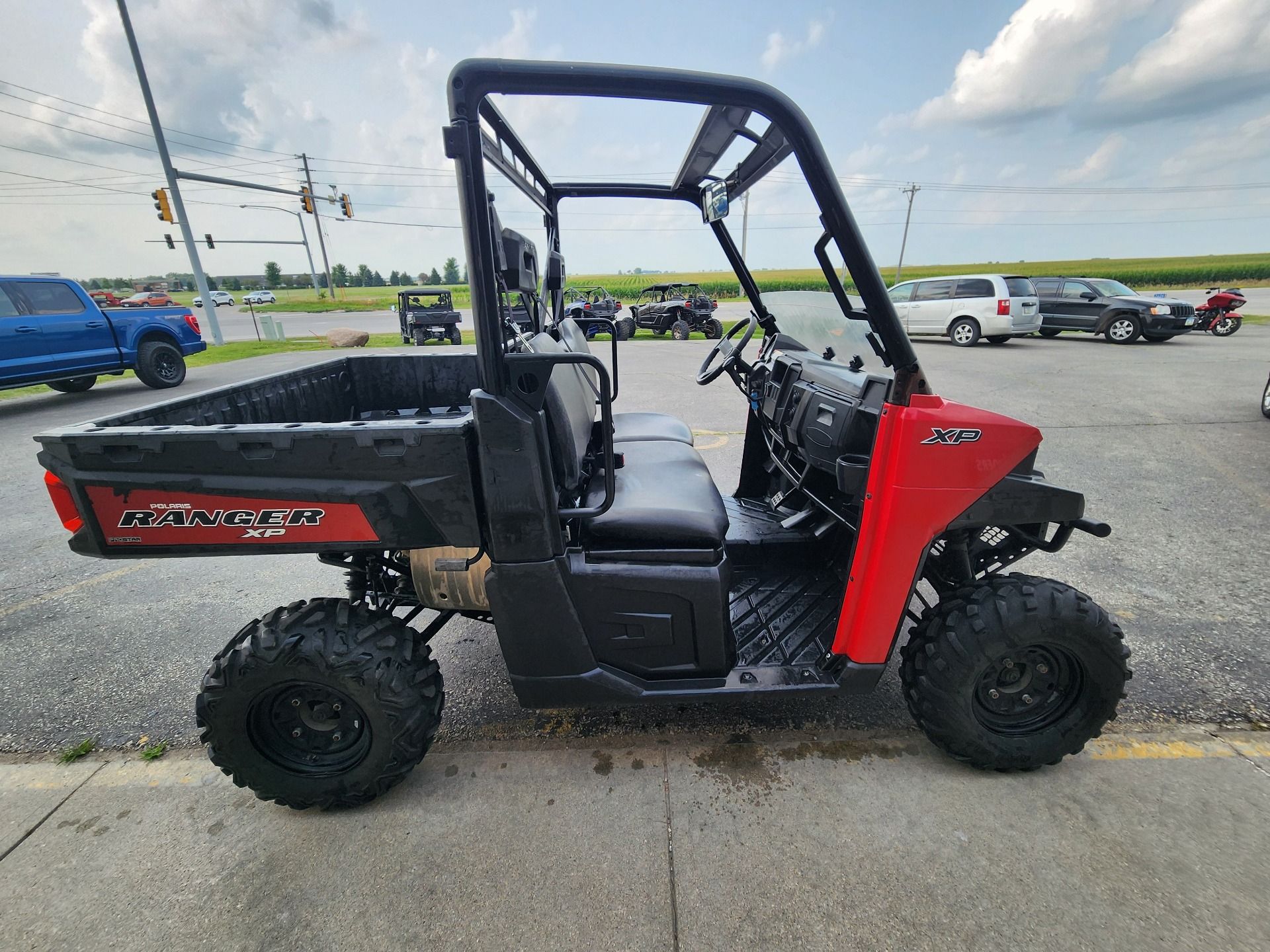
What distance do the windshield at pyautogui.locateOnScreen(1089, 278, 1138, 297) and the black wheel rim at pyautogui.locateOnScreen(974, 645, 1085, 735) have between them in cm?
1634

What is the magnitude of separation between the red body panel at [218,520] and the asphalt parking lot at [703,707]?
1070 mm

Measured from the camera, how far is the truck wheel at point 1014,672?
184 cm

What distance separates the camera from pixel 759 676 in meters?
1.99

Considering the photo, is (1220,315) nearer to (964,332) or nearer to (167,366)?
(964,332)

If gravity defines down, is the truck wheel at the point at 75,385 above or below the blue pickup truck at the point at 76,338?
below

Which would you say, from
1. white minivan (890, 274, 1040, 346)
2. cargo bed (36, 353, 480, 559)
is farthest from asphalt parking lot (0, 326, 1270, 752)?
white minivan (890, 274, 1040, 346)

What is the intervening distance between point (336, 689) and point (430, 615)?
135 centimetres

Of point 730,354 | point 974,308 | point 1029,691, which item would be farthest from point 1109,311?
point 1029,691

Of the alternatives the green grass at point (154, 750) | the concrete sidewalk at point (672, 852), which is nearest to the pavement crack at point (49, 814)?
the concrete sidewalk at point (672, 852)

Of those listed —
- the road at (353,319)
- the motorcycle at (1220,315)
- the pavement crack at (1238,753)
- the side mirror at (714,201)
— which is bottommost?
Result: the pavement crack at (1238,753)

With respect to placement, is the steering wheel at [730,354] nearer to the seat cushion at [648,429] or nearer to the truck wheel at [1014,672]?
the seat cushion at [648,429]

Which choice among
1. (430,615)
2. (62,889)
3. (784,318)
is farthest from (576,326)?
(62,889)

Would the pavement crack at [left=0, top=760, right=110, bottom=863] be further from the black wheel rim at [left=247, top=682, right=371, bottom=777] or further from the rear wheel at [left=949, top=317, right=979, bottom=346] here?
the rear wheel at [left=949, top=317, right=979, bottom=346]

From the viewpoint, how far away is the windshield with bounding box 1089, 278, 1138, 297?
45.4 ft
